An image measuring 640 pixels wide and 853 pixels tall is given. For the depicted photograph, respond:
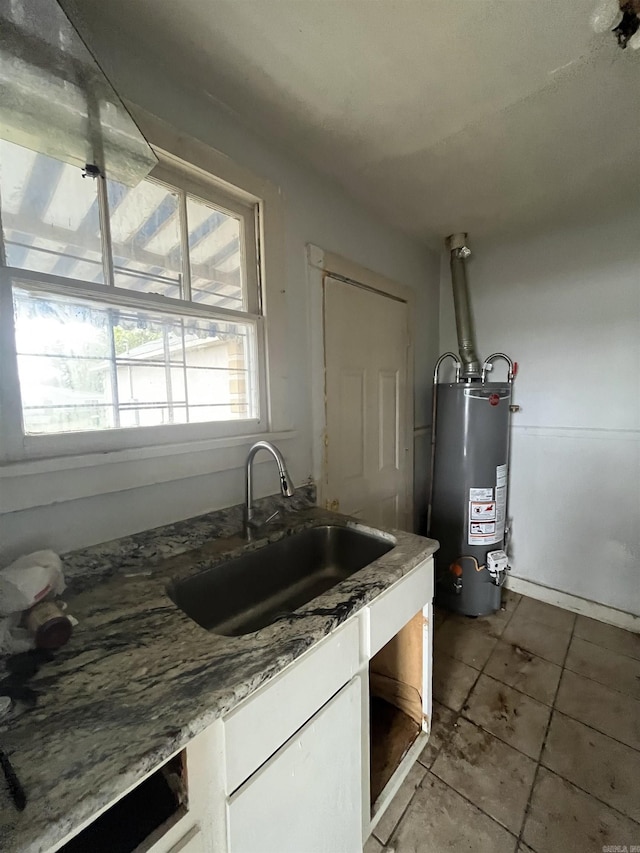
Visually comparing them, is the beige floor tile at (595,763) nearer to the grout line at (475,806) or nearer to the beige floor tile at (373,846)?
the grout line at (475,806)

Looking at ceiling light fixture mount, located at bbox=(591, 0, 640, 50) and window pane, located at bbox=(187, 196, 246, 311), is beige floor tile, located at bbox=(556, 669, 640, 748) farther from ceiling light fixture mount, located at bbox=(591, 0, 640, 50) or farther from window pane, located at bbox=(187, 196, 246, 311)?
ceiling light fixture mount, located at bbox=(591, 0, 640, 50)

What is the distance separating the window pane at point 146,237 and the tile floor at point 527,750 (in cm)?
176

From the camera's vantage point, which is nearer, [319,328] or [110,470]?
[110,470]

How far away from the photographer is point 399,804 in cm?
106

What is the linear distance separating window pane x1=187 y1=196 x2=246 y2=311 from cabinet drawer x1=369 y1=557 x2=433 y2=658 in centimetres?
109

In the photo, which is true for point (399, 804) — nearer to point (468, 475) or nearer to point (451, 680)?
point (451, 680)

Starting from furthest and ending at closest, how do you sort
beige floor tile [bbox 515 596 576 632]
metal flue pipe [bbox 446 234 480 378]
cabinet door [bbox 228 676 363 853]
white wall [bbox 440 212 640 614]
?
metal flue pipe [bbox 446 234 480 378]
beige floor tile [bbox 515 596 576 632]
white wall [bbox 440 212 640 614]
cabinet door [bbox 228 676 363 853]

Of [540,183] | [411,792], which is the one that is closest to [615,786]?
[411,792]

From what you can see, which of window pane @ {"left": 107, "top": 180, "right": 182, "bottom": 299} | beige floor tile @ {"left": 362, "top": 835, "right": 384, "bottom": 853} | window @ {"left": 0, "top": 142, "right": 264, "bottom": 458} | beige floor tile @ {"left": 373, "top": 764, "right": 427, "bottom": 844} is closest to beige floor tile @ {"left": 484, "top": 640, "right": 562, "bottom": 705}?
beige floor tile @ {"left": 373, "top": 764, "right": 427, "bottom": 844}

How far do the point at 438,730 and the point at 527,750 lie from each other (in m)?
0.30

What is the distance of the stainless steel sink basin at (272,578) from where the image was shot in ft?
3.19

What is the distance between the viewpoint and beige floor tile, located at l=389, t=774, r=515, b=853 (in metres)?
0.96

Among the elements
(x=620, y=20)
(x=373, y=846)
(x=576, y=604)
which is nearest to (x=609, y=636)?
(x=576, y=604)

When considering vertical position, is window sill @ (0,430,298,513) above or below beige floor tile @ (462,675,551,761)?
above
